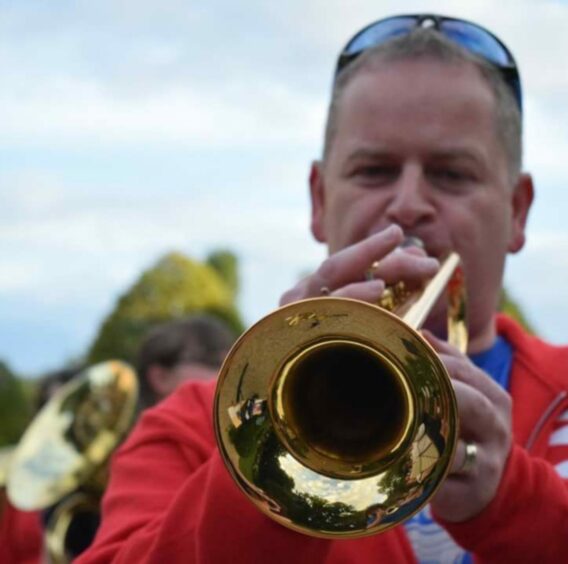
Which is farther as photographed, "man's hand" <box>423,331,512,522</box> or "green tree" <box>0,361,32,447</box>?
"green tree" <box>0,361,32,447</box>

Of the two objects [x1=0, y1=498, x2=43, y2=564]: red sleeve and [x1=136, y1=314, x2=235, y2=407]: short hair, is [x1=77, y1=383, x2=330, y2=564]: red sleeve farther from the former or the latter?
[x1=136, y1=314, x2=235, y2=407]: short hair

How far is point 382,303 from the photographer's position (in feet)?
7.28

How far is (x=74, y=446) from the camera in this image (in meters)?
6.22

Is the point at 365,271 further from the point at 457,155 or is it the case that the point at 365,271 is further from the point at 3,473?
the point at 3,473

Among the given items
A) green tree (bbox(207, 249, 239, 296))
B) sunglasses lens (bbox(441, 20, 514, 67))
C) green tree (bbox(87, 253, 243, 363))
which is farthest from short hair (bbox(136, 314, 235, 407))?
green tree (bbox(207, 249, 239, 296))

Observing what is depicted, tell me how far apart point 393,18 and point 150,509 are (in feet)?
4.06

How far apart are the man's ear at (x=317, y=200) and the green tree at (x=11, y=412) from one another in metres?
8.92

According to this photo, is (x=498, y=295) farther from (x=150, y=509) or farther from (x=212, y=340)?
(x=212, y=340)

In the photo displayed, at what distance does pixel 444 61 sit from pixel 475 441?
3.12ft

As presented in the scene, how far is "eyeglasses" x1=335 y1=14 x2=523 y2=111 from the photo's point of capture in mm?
2736

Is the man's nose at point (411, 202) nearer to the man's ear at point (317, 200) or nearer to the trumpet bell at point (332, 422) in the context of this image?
the man's ear at point (317, 200)

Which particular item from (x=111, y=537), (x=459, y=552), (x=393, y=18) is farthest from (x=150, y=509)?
(x=393, y=18)

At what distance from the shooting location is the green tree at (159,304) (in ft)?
38.1

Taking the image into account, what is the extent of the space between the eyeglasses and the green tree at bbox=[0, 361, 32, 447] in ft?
29.8
